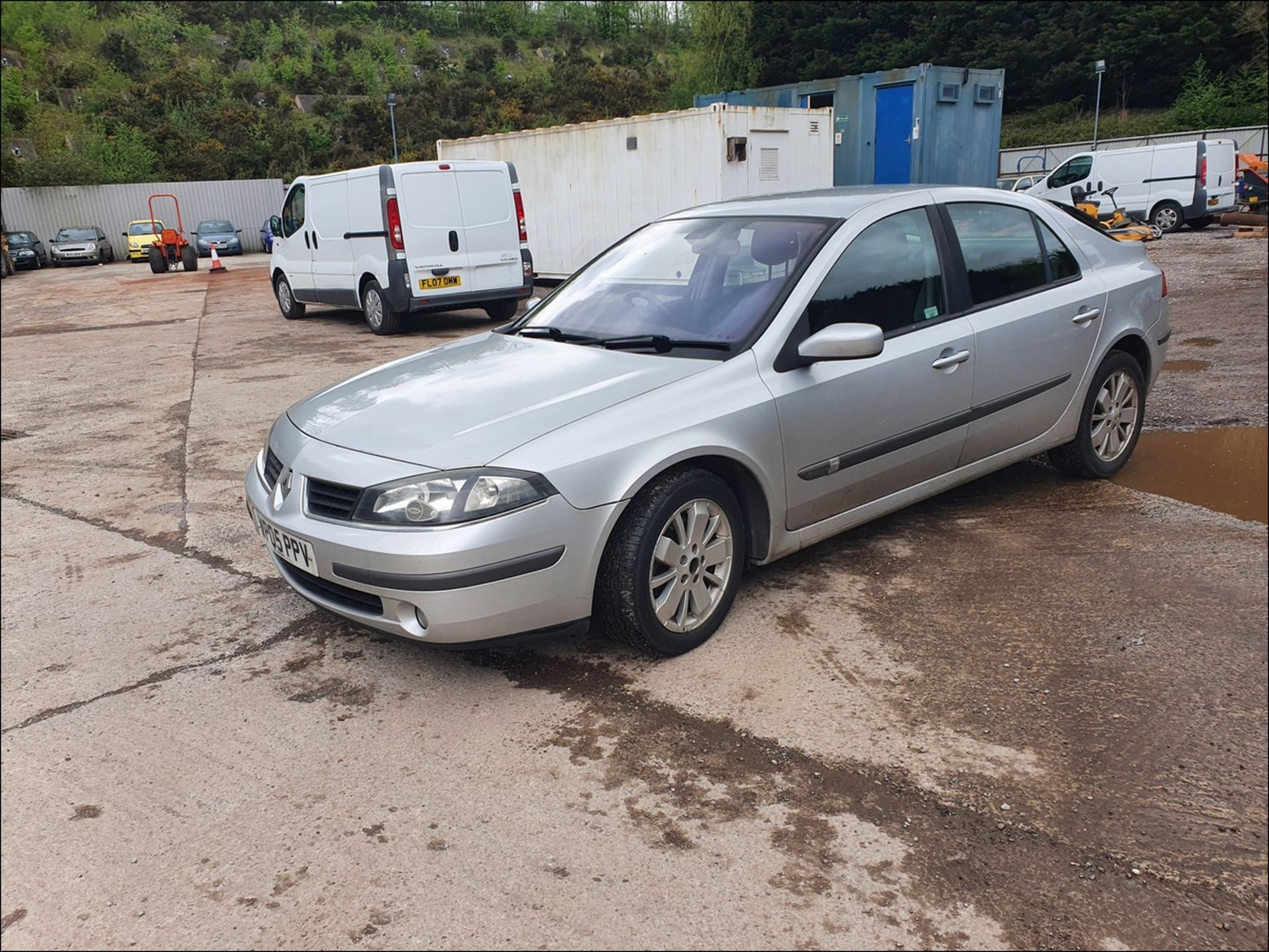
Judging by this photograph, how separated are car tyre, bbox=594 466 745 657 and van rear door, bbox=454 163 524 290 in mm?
8946

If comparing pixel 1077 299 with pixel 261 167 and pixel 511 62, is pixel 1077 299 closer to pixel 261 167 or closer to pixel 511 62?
pixel 261 167

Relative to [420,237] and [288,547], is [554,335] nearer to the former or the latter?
[288,547]

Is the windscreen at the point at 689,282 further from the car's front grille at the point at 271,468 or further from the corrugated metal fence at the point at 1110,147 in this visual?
the corrugated metal fence at the point at 1110,147

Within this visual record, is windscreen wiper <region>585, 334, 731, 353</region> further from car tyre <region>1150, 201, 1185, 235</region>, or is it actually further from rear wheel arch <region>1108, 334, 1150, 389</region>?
car tyre <region>1150, 201, 1185, 235</region>

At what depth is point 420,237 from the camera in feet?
37.4

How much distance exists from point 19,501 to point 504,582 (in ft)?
13.6

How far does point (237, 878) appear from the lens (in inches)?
94.4

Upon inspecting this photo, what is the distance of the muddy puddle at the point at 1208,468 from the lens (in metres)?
4.82

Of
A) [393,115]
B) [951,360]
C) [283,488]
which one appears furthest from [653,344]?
[393,115]

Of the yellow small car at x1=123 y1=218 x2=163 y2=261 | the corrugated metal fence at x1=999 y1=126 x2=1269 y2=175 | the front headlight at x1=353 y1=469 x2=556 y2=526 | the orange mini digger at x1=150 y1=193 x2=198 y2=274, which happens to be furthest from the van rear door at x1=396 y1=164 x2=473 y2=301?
the yellow small car at x1=123 y1=218 x2=163 y2=261

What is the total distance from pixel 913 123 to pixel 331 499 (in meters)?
15.2

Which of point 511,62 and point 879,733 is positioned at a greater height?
point 511,62

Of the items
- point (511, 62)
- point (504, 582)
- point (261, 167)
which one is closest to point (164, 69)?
point (261, 167)

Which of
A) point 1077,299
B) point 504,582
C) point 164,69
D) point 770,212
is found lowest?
point 504,582
